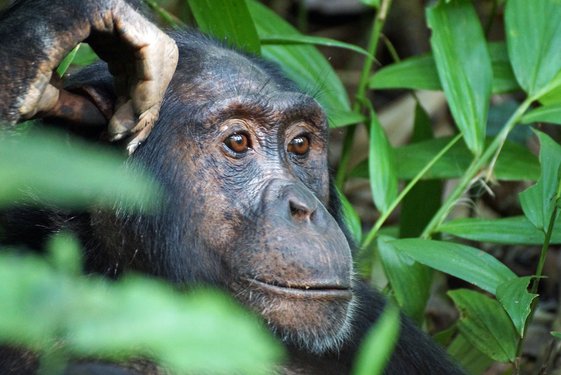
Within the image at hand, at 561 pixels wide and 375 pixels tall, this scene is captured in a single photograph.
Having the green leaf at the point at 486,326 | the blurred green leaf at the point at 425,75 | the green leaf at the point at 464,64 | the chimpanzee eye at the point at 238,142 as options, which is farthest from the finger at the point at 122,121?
the blurred green leaf at the point at 425,75

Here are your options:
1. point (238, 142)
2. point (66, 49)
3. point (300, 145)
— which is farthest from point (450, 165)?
point (66, 49)

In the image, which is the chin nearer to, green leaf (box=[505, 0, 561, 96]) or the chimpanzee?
the chimpanzee

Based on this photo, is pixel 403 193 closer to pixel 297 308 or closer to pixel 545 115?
pixel 545 115

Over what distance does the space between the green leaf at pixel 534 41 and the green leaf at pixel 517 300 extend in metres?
1.54

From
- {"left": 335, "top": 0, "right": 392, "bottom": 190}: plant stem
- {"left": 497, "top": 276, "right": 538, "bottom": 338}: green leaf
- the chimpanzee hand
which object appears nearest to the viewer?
the chimpanzee hand

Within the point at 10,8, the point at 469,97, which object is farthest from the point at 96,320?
the point at 469,97

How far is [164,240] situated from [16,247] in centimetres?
62

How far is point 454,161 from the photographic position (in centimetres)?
594

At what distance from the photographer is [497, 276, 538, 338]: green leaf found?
4332 mm

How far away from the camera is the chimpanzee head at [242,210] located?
3.78 meters

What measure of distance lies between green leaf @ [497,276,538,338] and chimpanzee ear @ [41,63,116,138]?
6.38 feet

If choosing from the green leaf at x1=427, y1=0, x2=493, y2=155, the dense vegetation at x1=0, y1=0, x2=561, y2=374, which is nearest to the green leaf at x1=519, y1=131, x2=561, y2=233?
the dense vegetation at x1=0, y1=0, x2=561, y2=374

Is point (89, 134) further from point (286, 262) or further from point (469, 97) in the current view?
point (469, 97)

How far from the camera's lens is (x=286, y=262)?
12.2 ft
